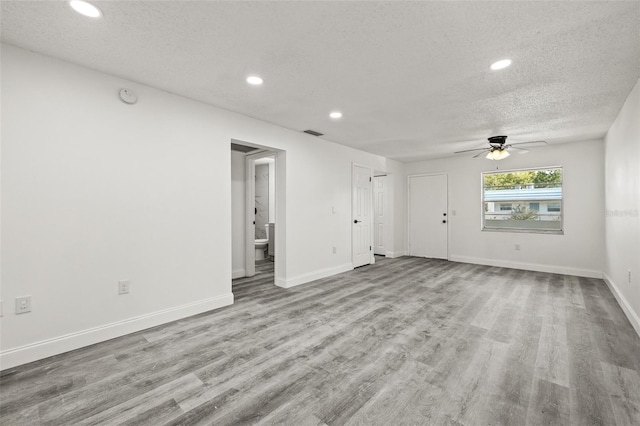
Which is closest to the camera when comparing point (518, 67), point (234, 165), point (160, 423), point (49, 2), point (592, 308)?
point (160, 423)

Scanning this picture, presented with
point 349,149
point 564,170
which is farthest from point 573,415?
point 564,170

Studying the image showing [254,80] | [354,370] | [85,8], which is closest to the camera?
[85,8]

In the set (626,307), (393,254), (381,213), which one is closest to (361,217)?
(381,213)

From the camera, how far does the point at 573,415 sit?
165 cm

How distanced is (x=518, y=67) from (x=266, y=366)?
10.5 ft

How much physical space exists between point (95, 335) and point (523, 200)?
7135 millimetres

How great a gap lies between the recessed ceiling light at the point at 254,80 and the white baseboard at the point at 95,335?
2452 mm

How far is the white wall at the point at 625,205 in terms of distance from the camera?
109 inches

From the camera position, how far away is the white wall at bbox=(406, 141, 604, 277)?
16.4 feet

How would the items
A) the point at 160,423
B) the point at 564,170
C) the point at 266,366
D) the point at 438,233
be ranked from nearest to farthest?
1. the point at 160,423
2. the point at 266,366
3. the point at 564,170
4. the point at 438,233

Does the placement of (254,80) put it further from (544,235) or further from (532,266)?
(532,266)

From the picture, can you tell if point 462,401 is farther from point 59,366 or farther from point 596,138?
point 596,138

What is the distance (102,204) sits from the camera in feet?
8.46

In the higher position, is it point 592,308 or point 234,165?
point 234,165
